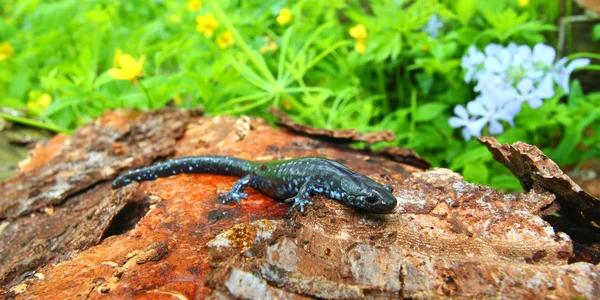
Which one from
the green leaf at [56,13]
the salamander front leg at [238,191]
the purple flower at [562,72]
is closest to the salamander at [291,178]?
the salamander front leg at [238,191]

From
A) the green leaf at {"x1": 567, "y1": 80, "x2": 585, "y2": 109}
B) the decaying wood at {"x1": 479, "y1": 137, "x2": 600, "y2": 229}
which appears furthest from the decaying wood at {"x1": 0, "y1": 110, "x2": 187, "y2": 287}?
the green leaf at {"x1": 567, "y1": 80, "x2": 585, "y2": 109}

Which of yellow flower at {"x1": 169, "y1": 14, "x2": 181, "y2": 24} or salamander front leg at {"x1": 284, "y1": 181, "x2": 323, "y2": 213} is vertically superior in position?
yellow flower at {"x1": 169, "y1": 14, "x2": 181, "y2": 24}

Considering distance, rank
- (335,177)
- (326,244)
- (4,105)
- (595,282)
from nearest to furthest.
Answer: (595,282)
(326,244)
(335,177)
(4,105)

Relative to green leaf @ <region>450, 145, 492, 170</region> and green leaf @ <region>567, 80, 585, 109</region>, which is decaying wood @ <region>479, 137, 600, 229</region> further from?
green leaf @ <region>567, 80, 585, 109</region>

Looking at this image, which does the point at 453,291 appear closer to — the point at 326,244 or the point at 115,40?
the point at 326,244

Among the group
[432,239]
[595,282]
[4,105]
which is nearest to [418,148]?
[432,239]

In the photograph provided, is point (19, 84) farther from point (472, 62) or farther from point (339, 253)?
point (472, 62)
